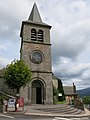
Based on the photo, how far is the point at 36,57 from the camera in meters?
29.2

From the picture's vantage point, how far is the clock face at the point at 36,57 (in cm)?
2893

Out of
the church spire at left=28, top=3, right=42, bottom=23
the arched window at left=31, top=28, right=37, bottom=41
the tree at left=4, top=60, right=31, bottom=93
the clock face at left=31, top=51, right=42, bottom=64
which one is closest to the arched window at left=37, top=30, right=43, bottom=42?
the arched window at left=31, top=28, right=37, bottom=41

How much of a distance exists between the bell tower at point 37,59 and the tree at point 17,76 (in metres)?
2.26

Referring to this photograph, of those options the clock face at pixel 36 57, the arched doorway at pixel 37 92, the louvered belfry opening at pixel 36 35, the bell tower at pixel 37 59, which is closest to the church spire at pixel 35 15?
the bell tower at pixel 37 59

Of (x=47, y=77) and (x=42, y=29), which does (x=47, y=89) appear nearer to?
(x=47, y=77)

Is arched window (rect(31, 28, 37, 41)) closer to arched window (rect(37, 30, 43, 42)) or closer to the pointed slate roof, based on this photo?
arched window (rect(37, 30, 43, 42))

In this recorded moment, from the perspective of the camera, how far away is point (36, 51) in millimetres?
29469

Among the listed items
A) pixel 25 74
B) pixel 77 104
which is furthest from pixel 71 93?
pixel 25 74

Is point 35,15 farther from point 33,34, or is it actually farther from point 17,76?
point 17,76

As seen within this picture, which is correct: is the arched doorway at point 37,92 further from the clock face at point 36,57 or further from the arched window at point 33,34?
the arched window at point 33,34

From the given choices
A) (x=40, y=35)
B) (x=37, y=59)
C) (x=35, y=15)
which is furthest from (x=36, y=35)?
(x=35, y=15)

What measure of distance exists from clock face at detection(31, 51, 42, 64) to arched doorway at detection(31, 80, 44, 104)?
3.31 metres

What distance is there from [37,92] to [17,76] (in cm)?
511

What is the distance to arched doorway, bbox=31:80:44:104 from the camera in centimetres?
2747
